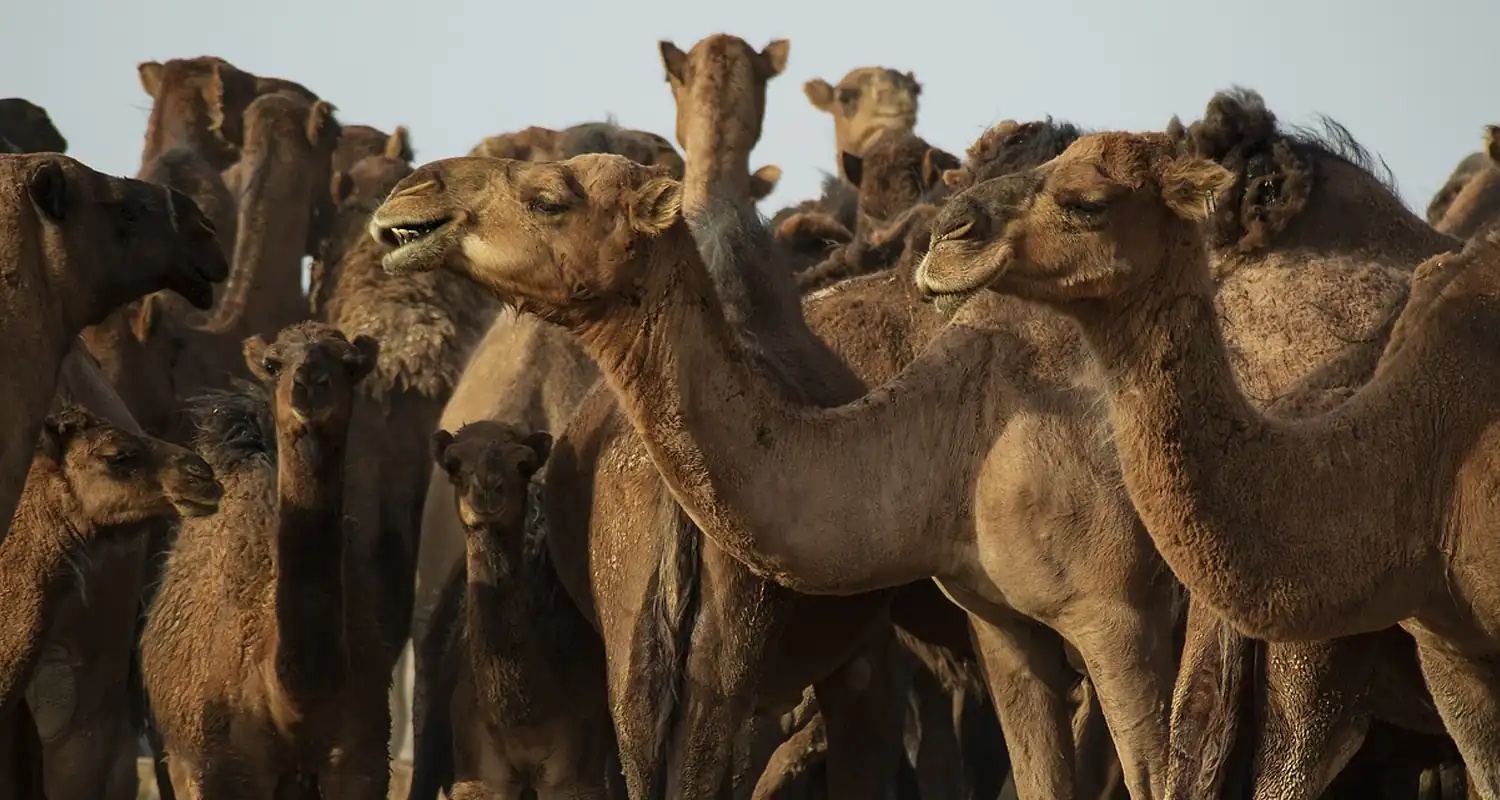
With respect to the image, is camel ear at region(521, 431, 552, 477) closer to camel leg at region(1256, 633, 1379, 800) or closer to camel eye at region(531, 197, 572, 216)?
camel eye at region(531, 197, 572, 216)

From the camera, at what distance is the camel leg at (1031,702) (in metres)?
7.83

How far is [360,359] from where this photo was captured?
8.66 m

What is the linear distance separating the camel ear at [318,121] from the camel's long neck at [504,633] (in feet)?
Result: 16.5

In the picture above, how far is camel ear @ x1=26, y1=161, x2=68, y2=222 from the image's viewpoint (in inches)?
295

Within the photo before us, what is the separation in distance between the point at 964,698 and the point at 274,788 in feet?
11.3

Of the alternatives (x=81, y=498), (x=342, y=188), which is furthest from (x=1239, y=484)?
(x=342, y=188)

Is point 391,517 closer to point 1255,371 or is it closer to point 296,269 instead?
point 296,269

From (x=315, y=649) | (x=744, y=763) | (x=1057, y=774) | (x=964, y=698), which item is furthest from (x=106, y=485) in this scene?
(x=964, y=698)

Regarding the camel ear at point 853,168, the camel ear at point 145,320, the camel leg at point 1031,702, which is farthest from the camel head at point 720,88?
the camel leg at point 1031,702

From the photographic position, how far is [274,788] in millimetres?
8812

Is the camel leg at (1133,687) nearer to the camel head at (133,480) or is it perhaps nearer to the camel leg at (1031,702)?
the camel leg at (1031,702)

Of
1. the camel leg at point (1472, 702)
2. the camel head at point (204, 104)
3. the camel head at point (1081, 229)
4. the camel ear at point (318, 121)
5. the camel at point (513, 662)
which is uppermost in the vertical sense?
the camel head at point (204, 104)

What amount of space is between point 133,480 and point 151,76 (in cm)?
738

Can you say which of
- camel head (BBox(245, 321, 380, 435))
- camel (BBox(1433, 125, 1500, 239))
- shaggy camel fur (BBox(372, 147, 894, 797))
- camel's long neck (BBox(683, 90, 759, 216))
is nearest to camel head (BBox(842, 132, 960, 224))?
camel's long neck (BBox(683, 90, 759, 216))
